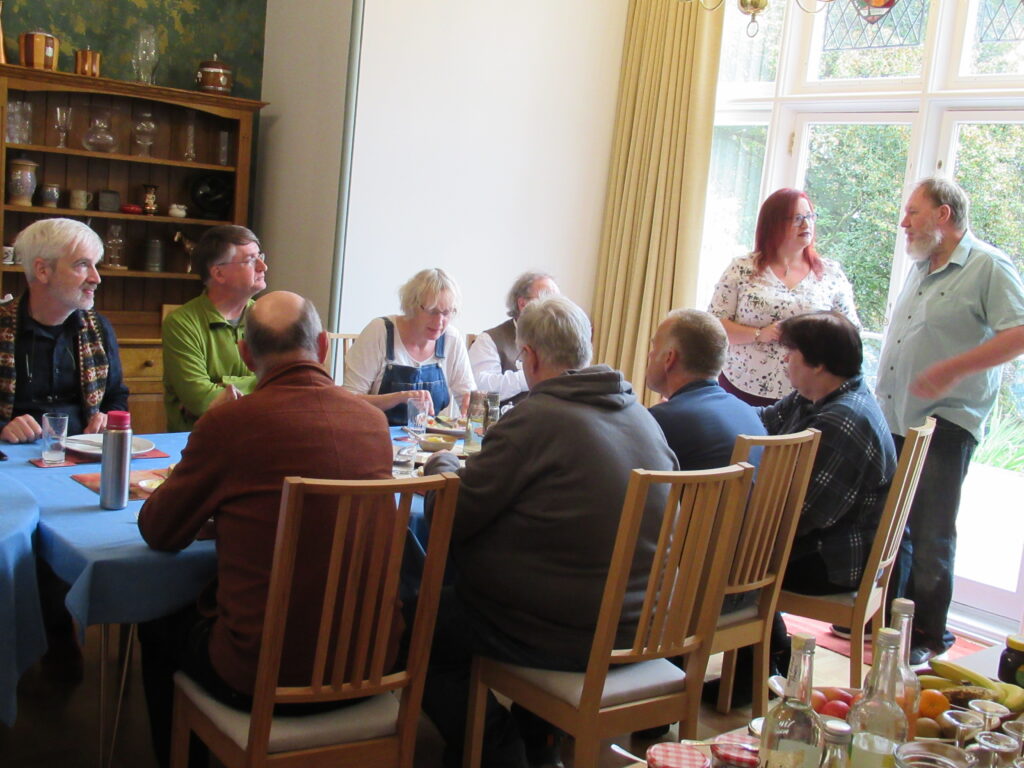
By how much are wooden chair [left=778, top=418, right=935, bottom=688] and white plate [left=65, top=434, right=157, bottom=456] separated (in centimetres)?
173

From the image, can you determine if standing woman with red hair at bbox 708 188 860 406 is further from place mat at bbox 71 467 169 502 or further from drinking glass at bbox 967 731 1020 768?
drinking glass at bbox 967 731 1020 768

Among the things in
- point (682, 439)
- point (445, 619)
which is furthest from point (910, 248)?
point (445, 619)

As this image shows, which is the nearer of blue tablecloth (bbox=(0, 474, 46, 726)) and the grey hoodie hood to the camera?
blue tablecloth (bbox=(0, 474, 46, 726))

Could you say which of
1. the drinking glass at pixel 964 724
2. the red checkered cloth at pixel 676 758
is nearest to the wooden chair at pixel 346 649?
the red checkered cloth at pixel 676 758

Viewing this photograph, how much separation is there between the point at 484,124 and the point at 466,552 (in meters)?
2.87

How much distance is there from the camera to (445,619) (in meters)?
2.21

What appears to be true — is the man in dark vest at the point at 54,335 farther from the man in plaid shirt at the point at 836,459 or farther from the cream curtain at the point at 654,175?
the cream curtain at the point at 654,175

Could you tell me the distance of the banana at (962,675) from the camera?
63.9 inches

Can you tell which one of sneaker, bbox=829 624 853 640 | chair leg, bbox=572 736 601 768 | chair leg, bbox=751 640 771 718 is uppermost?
chair leg, bbox=572 736 601 768

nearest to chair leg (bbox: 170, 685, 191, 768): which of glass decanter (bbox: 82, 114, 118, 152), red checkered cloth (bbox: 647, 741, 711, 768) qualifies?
red checkered cloth (bbox: 647, 741, 711, 768)

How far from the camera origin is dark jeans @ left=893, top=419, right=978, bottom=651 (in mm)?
3334

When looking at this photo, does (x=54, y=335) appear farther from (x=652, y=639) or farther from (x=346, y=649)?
(x=652, y=639)

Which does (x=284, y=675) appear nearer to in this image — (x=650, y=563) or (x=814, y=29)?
(x=650, y=563)

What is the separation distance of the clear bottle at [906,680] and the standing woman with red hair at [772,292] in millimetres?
2319
